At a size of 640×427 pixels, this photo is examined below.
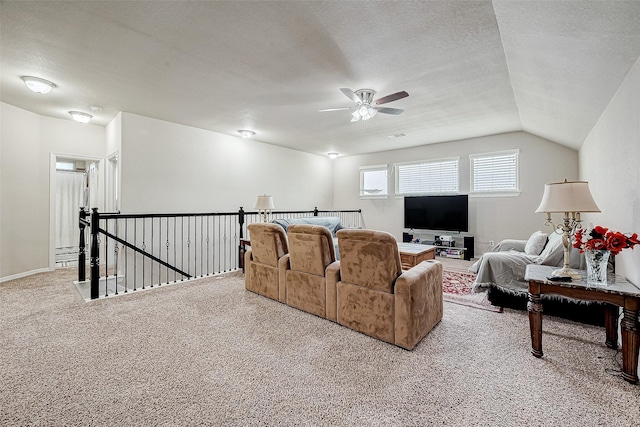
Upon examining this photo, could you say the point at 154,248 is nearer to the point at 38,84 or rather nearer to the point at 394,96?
the point at 38,84

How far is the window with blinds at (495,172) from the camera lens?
5.71m

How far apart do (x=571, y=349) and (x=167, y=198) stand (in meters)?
5.74

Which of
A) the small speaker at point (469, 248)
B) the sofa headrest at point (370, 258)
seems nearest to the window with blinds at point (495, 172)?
the small speaker at point (469, 248)

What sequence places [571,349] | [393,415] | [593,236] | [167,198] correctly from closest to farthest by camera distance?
[393,415] < [593,236] < [571,349] < [167,198]

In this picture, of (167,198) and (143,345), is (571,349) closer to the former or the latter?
(143,345)

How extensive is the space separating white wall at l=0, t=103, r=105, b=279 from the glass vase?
7272 mm

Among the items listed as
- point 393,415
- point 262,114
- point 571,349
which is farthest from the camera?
point 262,114

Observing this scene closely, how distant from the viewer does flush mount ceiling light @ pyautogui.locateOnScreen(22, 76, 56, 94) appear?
3344 mm

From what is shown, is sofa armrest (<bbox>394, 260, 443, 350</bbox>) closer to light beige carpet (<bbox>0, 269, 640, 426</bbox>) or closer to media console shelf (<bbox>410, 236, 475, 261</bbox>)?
light beige carpet (<bbox>0, 269, 640, 426</bbox>)

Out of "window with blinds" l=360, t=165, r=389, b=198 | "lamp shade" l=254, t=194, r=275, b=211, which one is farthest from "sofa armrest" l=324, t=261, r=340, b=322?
"window with blinds" l=360, t=165, r=389, b=198

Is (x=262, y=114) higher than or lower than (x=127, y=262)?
higher

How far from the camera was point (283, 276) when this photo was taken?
3182mm

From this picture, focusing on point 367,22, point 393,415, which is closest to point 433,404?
point 393,415

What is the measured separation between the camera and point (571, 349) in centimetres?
225
